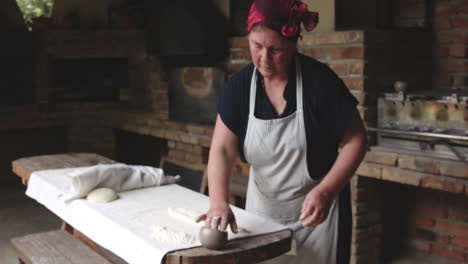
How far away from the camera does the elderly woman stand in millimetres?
1619

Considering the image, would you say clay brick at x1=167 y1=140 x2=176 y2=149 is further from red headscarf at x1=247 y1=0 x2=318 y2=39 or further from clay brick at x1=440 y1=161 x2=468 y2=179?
red headscarf at x1=247 y1=0 x2=318 y2=39

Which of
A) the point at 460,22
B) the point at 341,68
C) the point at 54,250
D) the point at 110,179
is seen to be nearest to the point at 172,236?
the point at 110,179

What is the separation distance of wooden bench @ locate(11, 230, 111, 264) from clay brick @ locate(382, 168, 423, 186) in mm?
1572

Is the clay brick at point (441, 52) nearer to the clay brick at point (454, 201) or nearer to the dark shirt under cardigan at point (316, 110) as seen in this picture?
the clay brick at point (454, 201)

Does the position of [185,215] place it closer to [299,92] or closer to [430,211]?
[299,92]

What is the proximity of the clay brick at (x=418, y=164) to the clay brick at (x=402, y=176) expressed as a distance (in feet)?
0.10

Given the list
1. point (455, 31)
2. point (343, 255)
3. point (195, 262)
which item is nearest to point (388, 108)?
point (455, 31)

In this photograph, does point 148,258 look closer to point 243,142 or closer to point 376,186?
point 243,142

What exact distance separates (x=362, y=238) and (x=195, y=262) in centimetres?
193

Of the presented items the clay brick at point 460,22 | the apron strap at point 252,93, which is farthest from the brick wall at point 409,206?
the apron strap at point 252,93

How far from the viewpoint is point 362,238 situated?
10.5 ft

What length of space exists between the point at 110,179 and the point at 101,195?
0.14 meters

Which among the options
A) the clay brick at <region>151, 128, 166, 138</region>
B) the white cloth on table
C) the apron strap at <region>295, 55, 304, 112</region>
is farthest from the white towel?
the clay brick at <region>151, 128, 166, 138</region>

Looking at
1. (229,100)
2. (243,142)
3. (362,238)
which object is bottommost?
(362,238)
